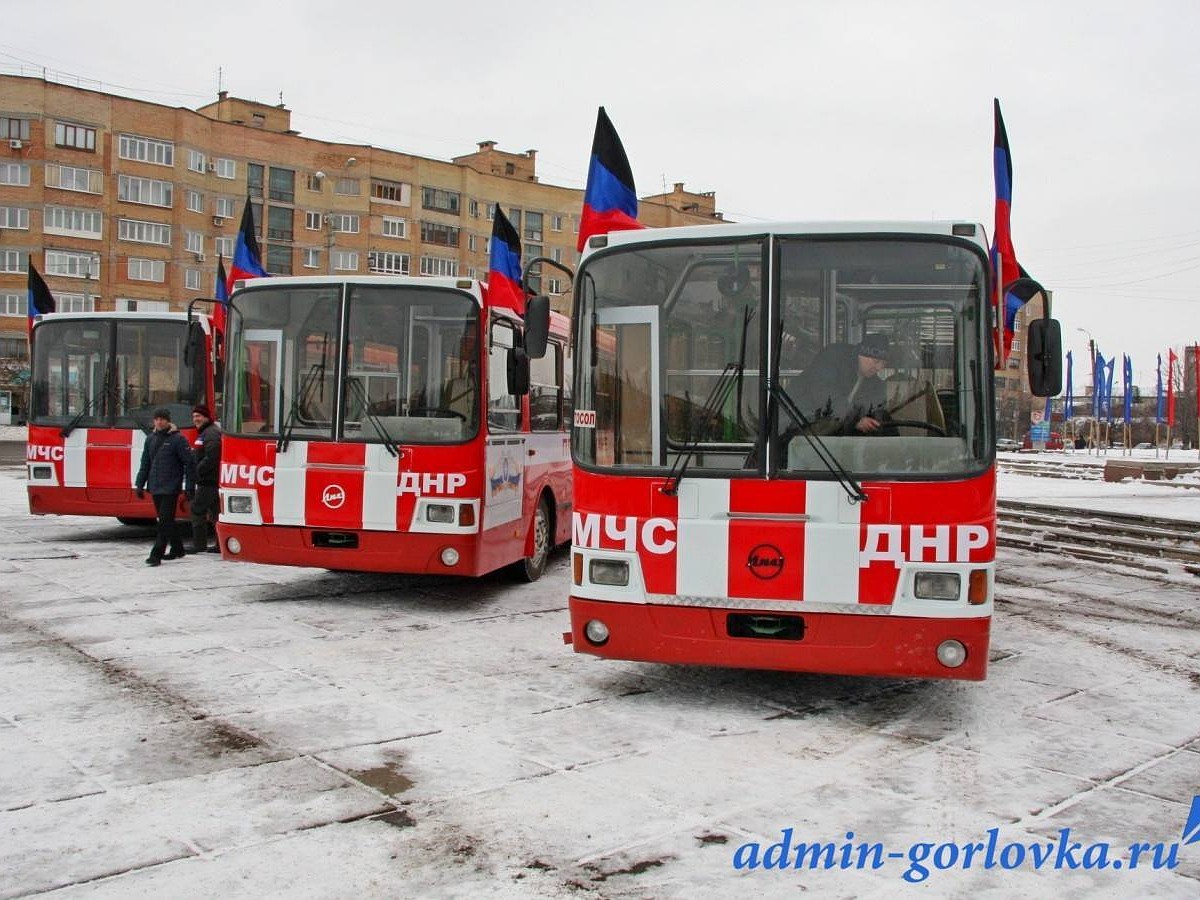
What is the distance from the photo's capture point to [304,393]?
9930mm

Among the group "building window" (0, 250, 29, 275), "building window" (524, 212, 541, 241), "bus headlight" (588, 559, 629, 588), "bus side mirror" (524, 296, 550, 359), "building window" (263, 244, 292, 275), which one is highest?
"building window" (524, 212, 541, 241)

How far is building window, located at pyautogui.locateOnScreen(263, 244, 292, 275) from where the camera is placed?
71750 millimetres

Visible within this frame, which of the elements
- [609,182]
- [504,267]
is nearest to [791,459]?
[609,182]

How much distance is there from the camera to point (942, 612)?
20.7 ft

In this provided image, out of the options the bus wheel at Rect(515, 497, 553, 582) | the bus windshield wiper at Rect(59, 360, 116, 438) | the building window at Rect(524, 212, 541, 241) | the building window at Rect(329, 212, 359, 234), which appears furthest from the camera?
the building window at Rect(524, 212, 541, 241)

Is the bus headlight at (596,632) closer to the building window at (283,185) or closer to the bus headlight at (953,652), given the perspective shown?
the bus headlight at (953,652)

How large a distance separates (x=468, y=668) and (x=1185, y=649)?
18.1 feet

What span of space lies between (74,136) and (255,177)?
1104 cm

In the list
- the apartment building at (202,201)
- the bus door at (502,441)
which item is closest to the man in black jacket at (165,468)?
the bus door at (502,441)

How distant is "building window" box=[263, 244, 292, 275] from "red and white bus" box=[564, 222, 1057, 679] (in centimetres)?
6818

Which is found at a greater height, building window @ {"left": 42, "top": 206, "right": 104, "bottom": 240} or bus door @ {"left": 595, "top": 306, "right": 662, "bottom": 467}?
building window @ {"left": 42, "top": 206, "right": 104, "bottom": 240}

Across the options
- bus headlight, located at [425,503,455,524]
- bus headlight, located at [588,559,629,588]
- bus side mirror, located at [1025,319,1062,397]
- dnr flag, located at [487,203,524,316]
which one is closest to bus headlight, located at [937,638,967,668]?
bus side mirror, located at [1025,319,1062,397]

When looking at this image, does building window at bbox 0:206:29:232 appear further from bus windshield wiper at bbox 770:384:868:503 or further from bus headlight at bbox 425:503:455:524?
bus windshield wiper at bbox 770:384:868:503

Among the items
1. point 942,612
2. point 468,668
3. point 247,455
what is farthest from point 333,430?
point 942,612
